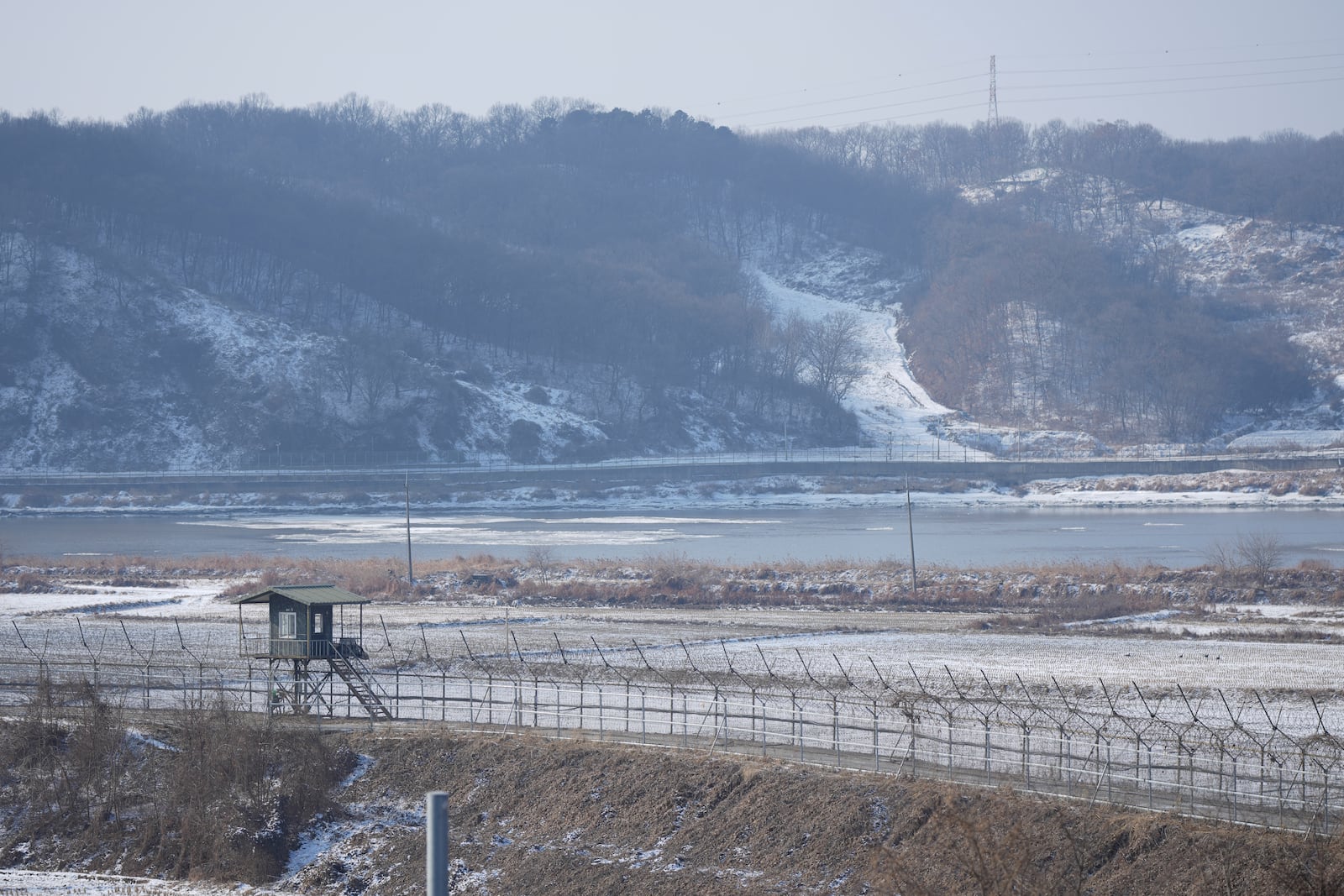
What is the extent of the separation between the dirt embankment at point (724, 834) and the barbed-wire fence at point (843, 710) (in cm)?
104

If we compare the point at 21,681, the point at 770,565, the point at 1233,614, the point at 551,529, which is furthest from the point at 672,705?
the point at 551,529

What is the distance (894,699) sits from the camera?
2952cm

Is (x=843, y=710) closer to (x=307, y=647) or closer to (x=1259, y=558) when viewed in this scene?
(x=307, y=647)

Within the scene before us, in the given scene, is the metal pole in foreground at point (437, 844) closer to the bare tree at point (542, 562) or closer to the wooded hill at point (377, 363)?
the bare tree at point (542, 562)

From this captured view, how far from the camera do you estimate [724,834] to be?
2355 centimetres

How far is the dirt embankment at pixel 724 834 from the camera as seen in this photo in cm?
1939

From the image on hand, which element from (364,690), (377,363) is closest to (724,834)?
(364,690)

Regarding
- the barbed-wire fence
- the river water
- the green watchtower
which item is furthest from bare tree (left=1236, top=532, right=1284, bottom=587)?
the green watchtower

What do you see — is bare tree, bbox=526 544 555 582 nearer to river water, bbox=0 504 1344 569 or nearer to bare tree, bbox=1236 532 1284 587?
river water, bbox=0 504 1344 569

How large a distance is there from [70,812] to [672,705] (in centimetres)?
1248

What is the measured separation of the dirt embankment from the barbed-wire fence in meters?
1.04

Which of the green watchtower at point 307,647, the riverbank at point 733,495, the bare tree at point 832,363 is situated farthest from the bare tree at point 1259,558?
the bare tree at point 832,363

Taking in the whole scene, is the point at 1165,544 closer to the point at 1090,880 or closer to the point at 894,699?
the point at 894,699

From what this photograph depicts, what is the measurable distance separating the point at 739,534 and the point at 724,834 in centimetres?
7143
